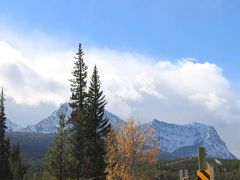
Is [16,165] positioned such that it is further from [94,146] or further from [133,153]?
[133,153]

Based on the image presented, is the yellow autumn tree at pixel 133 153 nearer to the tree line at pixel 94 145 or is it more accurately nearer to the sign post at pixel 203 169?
the tree line at pixel 94 145

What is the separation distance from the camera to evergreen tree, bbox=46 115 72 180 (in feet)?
190

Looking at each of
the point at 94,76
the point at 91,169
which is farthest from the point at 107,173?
the point at 94,76

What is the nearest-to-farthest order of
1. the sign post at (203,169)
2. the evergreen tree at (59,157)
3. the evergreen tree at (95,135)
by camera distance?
the sign post at (203,169), the evergreen tree at (59,157), the evergreen tree at (95,135)

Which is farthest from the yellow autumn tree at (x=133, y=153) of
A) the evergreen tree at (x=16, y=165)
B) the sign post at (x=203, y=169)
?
the sign post at (x=203, y=169)

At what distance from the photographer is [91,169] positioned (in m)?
67.1

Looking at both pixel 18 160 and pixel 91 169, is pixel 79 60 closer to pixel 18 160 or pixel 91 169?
pixel 91 169

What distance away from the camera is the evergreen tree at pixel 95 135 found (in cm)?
6731

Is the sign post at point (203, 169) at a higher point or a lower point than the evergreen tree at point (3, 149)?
lower

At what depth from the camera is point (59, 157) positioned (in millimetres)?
58062

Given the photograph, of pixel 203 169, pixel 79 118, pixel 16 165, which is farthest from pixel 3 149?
pixel 203 169

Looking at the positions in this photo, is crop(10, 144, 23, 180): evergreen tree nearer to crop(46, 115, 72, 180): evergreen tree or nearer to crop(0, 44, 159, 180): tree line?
crop(0, 44, 159, 180): tree line

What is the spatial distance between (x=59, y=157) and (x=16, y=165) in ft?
130

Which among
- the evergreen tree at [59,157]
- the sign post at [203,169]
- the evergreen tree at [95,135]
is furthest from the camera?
the evergreen tree at [95,135]
